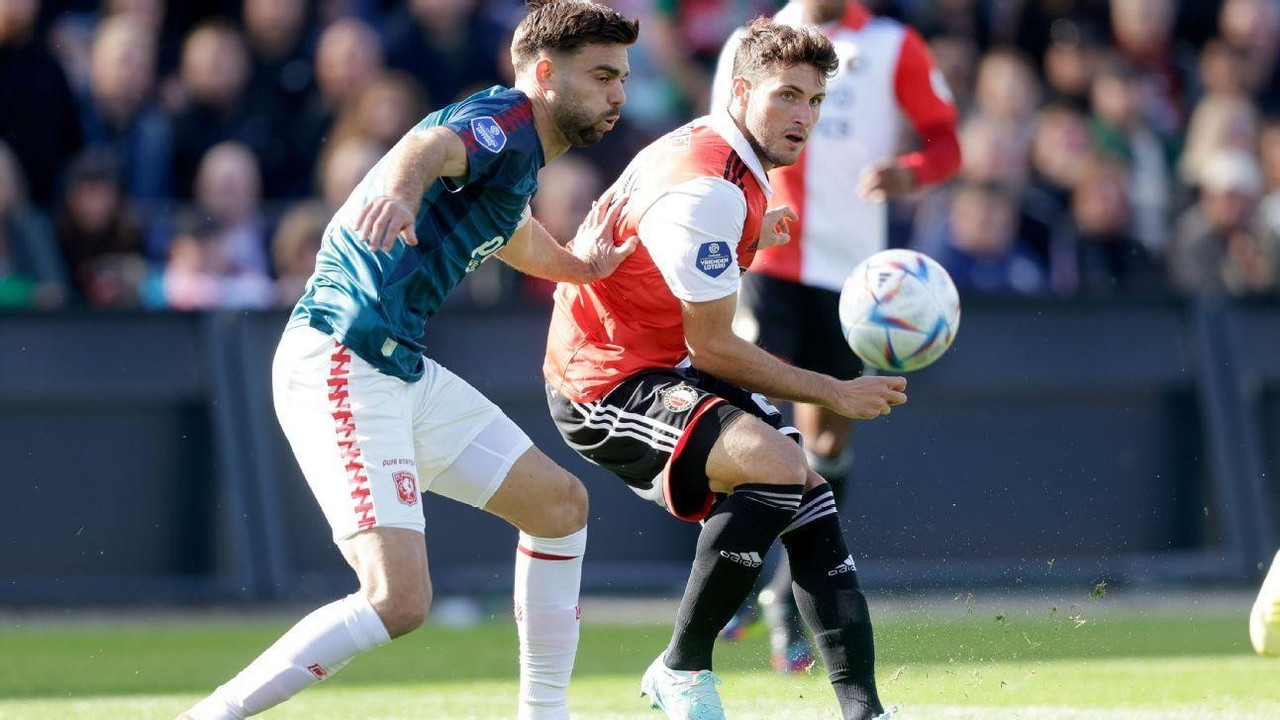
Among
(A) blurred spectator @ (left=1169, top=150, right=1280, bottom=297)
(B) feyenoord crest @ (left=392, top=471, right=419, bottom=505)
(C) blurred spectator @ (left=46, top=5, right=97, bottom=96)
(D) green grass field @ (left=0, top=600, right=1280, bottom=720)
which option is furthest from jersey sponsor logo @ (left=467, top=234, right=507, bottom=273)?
(A) blurred spectator @ (left=1169, top=150, right=1280, bottom=297)

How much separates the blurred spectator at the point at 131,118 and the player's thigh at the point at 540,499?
6082mm

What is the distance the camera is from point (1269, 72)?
1388cm

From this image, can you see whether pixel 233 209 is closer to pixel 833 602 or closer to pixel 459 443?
pixel 459 443

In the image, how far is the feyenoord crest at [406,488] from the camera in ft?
17.4

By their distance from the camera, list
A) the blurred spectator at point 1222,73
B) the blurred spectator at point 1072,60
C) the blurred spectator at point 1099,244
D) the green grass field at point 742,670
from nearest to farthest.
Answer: the green grass field at point 742,670
the blurred spectator at point 1099,244
the blurred spectator at point 1072,60
the blurred spectator at point 1222,73

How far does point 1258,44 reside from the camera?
45.2 ft

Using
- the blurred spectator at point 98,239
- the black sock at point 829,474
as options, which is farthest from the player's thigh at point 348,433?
the blurred spectator at point 98,239

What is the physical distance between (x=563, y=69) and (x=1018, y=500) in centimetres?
527

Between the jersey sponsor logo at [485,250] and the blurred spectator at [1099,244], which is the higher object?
the jersey sponsor logo at [485,250]

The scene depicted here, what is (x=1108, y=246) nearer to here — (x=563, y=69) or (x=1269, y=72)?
(x=1269, y=72)

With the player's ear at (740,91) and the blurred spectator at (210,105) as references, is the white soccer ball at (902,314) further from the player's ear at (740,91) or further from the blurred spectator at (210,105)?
the blurred spectator at (210,105)

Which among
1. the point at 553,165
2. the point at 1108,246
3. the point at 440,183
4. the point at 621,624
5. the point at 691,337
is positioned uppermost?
the point at 440,183

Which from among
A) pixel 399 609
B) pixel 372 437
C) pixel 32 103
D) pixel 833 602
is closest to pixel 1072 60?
pixel 32 103

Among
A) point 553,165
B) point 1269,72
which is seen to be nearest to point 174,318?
point 553,165
